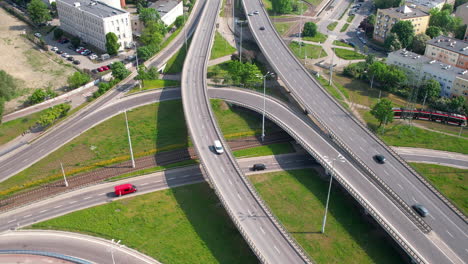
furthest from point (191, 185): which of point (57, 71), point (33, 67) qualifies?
point (33, 67)

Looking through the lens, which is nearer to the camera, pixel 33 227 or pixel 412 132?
pixel 33 227

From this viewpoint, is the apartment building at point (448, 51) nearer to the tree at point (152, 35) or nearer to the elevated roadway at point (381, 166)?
the elevated roadway at point (381, 166)

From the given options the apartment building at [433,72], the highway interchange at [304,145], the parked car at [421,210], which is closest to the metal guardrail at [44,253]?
the highway interchange at [304,145]

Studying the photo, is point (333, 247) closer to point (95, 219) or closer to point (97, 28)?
point (95, 219)

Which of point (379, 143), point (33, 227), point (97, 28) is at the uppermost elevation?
point (97, 28)

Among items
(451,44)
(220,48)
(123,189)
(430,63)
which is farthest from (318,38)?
(123,189)

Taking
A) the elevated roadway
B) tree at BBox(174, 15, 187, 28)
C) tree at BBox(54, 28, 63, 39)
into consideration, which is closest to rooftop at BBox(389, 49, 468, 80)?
the elevated roadway
